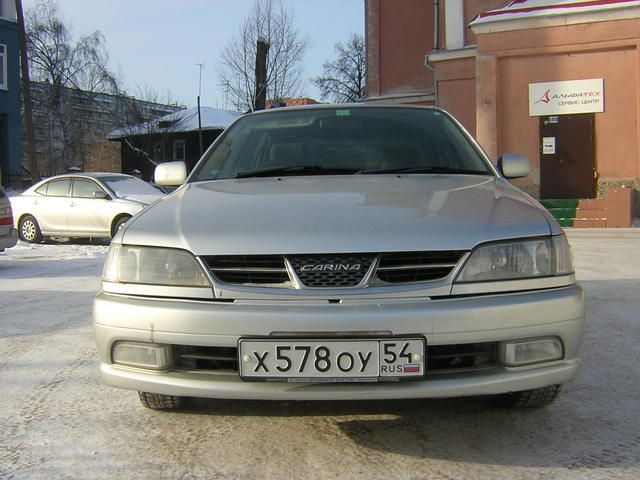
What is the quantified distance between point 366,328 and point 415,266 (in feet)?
1.02

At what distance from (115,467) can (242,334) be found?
73cm

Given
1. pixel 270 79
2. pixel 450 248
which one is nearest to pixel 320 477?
pixel 450 248

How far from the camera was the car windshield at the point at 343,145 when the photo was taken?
3.55 m

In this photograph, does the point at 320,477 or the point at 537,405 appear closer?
the point at 320,477

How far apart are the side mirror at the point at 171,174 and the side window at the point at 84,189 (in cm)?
829

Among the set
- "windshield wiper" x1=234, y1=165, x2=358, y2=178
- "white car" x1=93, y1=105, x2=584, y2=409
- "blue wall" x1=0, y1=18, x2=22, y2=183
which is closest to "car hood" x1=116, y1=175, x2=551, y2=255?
"white car" x1=93, y1=105, x2=584, y2=409

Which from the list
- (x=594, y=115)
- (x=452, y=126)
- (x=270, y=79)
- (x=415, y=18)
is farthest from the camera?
(x=270, y=79)

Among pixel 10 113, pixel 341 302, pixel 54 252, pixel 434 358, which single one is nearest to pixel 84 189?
pixel 54 252

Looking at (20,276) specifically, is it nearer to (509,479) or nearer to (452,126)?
(452,126)

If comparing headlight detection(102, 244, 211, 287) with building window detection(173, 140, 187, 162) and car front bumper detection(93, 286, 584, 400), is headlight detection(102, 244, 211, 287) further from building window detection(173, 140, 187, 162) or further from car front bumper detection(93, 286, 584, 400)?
building window detection(173, 140, 187, 162)

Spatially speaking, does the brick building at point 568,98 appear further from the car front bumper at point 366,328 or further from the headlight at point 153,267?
the headlight at point 153,267

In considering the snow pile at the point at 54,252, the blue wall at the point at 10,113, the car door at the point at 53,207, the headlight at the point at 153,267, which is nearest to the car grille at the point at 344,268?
the headlight at the point at 153,267

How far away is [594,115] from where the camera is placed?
1290cm

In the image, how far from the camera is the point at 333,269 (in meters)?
2.37
